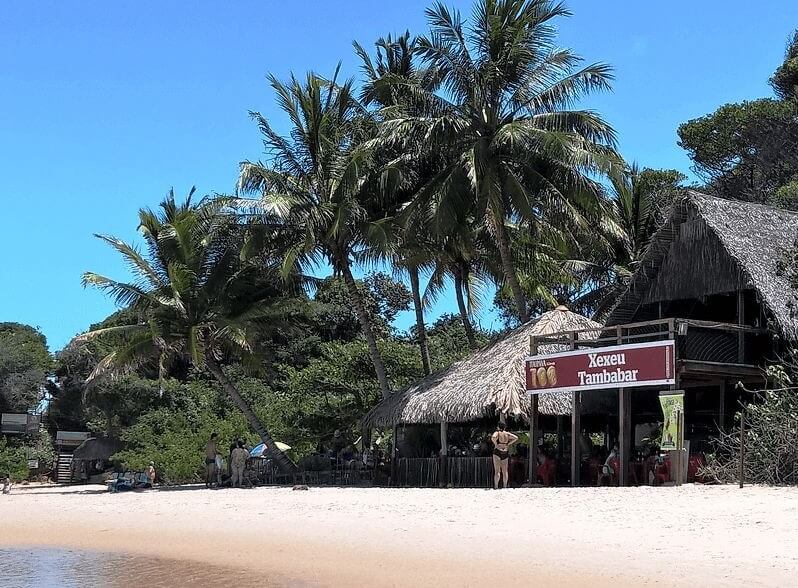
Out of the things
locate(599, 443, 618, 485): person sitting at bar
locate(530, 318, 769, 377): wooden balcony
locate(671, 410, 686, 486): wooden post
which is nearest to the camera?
locate(671, 410, 686, 486): wooden post

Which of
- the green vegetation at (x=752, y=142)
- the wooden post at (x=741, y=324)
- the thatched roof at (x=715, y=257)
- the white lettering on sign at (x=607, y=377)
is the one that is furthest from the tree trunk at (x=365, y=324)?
the green vegetation at (x=752, y=142)

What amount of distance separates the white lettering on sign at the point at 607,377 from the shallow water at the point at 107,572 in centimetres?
752

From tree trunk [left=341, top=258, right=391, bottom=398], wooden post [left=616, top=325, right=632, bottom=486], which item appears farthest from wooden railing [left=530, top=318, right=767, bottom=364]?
tree trunk [left=341, top=258, right=391, bottom=398]

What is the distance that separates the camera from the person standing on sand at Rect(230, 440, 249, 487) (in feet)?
71.0

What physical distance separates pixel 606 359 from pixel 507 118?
778 cm

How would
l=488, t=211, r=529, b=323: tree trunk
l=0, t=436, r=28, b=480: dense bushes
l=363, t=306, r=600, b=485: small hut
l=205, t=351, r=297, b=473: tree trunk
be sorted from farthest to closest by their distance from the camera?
l=0, t=436, r=28, b=480: dense bushes → l=205, t=351, r=297, b=473: tree trunk → l=488, t=211, r=529, b=323: tree trunk → l=363, t=306, r=600, b=485: small hut

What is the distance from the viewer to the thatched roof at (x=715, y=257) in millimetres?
16953

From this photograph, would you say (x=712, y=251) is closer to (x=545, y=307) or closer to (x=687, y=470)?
(x=687, y=470)

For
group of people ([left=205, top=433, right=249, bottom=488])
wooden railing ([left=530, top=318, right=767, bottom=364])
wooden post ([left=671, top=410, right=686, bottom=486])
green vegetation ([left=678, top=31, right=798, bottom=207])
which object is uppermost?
green vegetation ([left=678, top=31, right=798, bottom=207])

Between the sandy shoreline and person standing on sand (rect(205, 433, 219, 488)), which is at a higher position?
person standing on sand (rect(205, 433, 219, 488))

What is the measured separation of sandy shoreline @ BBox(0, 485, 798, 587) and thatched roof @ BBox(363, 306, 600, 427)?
2.33 meters

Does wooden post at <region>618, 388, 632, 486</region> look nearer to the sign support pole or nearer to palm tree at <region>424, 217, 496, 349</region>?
the sign support pole

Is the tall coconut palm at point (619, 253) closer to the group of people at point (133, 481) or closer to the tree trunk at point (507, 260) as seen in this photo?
the tree trunk at point (507, 260)

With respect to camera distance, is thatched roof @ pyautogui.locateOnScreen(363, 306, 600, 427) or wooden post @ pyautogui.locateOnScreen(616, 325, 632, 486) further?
thatched roof @ pyautogui.locateOnScreen(363, 306, 600, 427)
